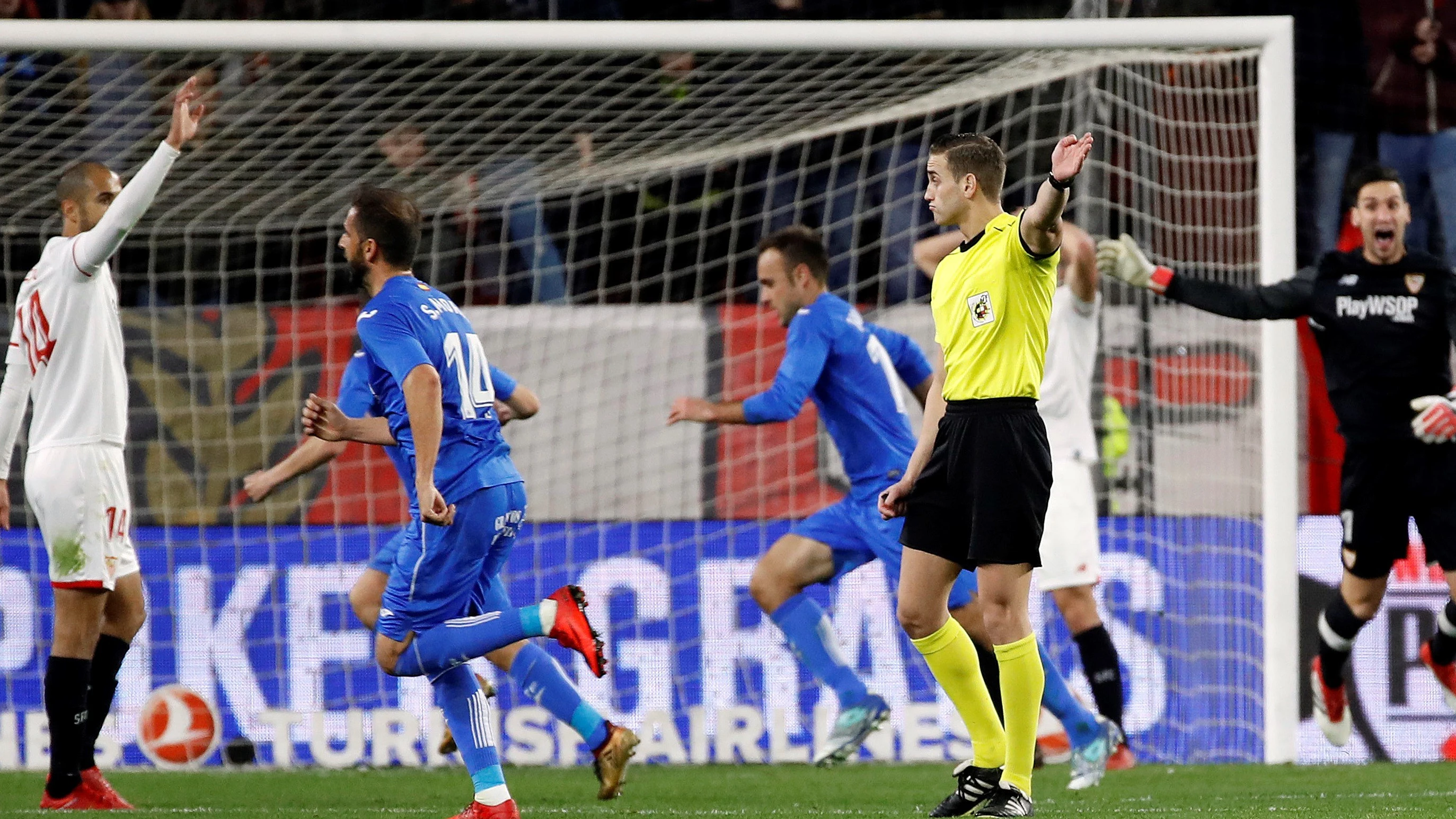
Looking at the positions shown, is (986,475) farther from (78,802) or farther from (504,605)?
(78,802)

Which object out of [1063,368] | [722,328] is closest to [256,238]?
[722,328]

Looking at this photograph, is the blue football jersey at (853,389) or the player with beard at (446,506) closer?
the player with beard at (446,506)

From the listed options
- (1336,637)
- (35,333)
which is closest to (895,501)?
(1336,637)

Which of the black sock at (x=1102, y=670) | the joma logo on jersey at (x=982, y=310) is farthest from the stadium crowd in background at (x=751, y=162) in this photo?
the joma logo on jersey at (x=982, y=310)

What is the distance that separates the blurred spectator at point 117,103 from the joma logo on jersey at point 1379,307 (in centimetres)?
456

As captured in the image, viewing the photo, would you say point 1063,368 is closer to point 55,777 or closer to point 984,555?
point 984,555

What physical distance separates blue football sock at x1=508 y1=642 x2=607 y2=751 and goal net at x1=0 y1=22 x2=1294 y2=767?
1656mm

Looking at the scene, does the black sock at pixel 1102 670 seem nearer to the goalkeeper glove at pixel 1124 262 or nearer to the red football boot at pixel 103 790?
the goalkeeper glove at pixel 1124 262

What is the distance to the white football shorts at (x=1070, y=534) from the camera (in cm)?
609

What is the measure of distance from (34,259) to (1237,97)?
5187 millimetres

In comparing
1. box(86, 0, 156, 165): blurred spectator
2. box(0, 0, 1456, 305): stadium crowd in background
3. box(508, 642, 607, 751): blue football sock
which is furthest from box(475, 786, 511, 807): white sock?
box(86, 0, 156, 165): blurred spectator

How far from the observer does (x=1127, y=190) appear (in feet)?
24.5

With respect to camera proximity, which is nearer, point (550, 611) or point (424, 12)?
point (550, 611)

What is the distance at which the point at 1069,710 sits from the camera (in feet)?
18.5
